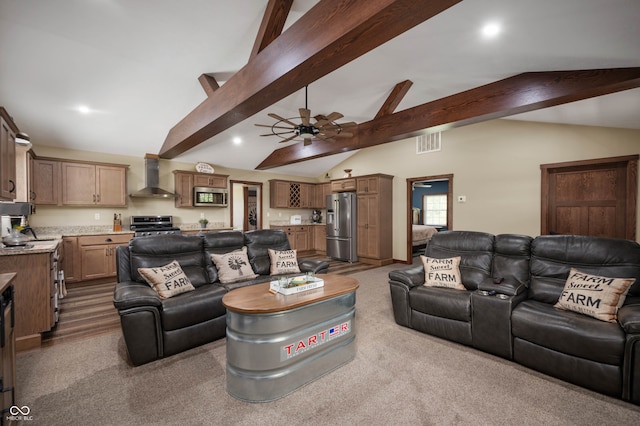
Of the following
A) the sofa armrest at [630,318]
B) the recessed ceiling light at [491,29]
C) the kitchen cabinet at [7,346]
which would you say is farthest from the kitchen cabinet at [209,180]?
the sofa armrest at [630,318]

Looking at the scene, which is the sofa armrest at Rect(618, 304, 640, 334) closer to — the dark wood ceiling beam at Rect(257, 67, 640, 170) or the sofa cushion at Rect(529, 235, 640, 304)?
the sofa cushion at Rect(529, 235, 640, 304)

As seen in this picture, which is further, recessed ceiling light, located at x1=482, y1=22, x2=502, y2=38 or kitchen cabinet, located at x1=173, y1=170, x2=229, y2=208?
kitchen cabinet, located at x1=173, y1=170, x2=229, y2=208

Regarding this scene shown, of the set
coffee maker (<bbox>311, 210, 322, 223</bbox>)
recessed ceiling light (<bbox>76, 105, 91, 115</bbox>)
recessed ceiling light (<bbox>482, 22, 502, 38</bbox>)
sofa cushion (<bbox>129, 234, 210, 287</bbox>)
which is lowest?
sofa cushion (<bbox>129, 234, 210, 287</bbox>)

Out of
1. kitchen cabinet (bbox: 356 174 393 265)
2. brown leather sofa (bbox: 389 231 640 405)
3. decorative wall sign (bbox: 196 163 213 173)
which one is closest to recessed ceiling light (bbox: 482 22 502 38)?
brown leather sofa (bbox: 389 231 640 405)

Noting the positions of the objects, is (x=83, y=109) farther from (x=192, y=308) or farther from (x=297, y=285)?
(x=297, y=285)

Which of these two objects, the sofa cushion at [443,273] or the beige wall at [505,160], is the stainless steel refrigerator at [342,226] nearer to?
the beige wall at [505,160]

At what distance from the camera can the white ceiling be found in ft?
7.25

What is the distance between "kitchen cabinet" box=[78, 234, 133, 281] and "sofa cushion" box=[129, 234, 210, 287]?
2552mm

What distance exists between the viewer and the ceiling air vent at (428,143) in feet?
20.2

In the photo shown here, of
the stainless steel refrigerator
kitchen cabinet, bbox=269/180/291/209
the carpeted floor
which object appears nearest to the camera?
the carpeted floor

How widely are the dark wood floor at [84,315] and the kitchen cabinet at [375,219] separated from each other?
5.04m

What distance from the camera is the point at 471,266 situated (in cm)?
320

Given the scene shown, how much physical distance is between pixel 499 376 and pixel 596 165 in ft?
13.4

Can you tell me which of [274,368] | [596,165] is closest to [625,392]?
[274,368]
